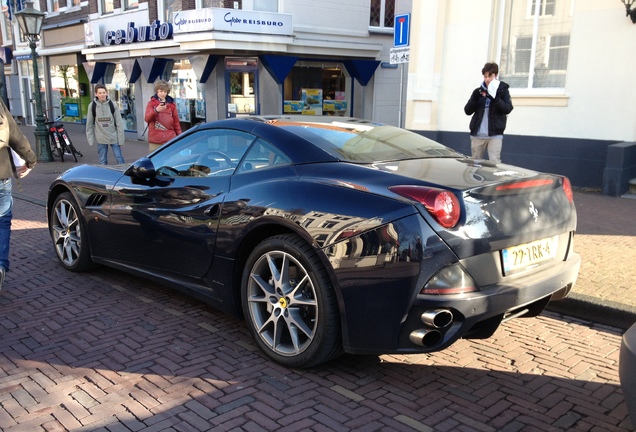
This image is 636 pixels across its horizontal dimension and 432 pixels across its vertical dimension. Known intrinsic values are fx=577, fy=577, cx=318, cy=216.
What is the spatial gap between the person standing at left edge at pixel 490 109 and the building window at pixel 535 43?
9.73 ft

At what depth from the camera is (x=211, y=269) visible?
3.91m

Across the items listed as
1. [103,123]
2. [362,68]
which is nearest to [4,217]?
[103,123]

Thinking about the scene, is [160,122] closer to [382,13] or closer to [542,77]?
[542,77]

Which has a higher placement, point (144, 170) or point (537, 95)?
point (537, 95)

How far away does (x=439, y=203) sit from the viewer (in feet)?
9.82

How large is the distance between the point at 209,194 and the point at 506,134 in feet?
26.8

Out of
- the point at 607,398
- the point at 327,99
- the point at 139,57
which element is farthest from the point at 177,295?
the point at 139,57

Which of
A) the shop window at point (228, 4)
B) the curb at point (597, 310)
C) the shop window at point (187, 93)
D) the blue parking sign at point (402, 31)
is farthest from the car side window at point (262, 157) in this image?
the shop window at point (187, 93)

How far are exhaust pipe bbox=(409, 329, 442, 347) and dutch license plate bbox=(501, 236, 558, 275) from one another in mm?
539

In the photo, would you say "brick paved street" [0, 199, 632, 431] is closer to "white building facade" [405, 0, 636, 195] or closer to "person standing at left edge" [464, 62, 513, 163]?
"person standing at left edge" [464, 62, 513, 163]

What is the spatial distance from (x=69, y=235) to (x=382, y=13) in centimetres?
1637

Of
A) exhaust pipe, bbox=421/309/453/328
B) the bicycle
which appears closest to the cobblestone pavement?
exhaust pipe, bbox=421/309/453/328

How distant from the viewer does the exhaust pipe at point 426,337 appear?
2.97m

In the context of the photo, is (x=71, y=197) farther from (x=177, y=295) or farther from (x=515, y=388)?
(x=515, y=388)
